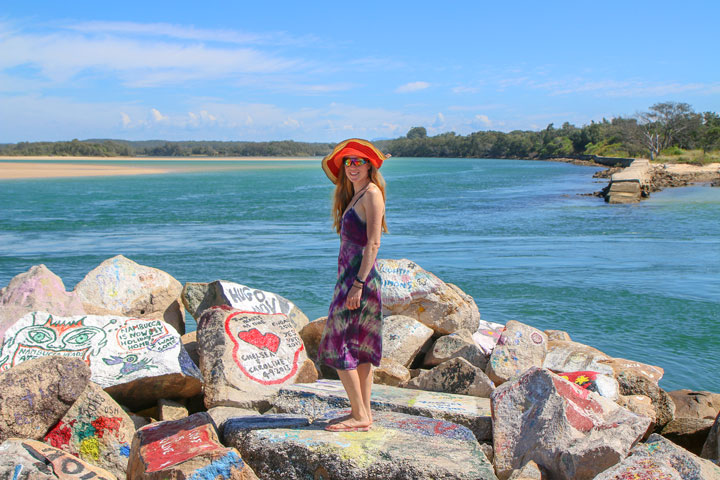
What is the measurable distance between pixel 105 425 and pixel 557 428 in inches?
114

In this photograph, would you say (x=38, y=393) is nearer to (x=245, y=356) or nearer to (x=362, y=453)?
(x=245, y=356)

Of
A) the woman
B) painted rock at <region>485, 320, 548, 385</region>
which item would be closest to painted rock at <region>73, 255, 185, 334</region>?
painted rock at <region>485, 320, 548, 385</region>

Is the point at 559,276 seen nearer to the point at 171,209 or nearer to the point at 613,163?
the point at 171,209

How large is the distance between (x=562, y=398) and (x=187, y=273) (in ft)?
37.5

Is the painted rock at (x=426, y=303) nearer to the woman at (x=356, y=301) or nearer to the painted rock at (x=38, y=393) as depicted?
the woman at (x=356, y=301)

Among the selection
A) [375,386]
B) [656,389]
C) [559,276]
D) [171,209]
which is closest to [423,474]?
[375,386]

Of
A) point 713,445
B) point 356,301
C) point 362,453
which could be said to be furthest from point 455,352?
point 362,453

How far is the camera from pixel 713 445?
14.5 feet

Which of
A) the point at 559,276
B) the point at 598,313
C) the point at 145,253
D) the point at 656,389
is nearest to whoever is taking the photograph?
the point at 656,389

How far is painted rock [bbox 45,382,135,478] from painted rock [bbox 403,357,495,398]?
2.46 metres

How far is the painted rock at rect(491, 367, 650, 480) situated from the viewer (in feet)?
12.6

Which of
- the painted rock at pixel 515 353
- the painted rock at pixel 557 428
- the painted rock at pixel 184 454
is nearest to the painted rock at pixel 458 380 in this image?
the painted rock at pixel 515 353

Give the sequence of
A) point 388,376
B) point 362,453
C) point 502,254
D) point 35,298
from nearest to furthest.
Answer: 1. point 362,453
2. point 388,376
3. point 35,298
4. point 502,254

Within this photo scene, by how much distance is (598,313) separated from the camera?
10836 mm
